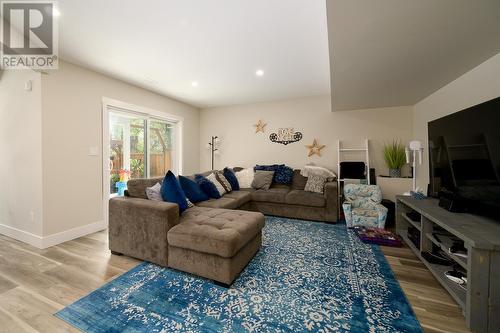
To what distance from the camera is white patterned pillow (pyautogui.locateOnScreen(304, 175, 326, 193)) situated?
11.4ft

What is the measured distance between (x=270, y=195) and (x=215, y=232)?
200 centimetres

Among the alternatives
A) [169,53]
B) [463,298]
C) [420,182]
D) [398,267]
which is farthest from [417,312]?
[169,53]

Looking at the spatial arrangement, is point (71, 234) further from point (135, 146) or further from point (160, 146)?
point (160, 146)

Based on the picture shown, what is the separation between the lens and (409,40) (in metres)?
1.61

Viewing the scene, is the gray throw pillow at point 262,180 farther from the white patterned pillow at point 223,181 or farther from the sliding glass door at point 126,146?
the sliding glass door at point 126,146

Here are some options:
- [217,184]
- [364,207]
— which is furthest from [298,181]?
[217,184]

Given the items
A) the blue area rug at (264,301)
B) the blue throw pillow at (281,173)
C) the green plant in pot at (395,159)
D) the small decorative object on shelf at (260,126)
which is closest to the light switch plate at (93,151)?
the blue area rug at (264,301)

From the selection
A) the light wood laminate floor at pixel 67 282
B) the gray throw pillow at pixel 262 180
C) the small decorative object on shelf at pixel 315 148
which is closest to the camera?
the light wood laminate floor at pixel 67 282

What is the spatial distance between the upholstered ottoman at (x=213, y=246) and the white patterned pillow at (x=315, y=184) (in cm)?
180

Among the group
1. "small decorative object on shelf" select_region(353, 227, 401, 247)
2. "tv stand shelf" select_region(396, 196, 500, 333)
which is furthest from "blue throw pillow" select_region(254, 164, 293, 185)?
"tv stand shelf" select_region(396, 196, 500, 333)

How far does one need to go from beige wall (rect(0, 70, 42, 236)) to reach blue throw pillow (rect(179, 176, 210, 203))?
162cm

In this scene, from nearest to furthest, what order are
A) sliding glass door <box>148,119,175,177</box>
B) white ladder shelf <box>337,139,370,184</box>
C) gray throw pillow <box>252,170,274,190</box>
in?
white ladder shelf <box>337,139,370,184</box> < gray throw pillow <box>252,170,274,190</box> < sliding glass door <box>148,119,175,177</box>

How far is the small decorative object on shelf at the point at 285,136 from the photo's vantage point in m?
4.31

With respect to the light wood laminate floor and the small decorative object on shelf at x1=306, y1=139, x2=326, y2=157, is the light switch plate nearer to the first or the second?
the light wood laminate floor
